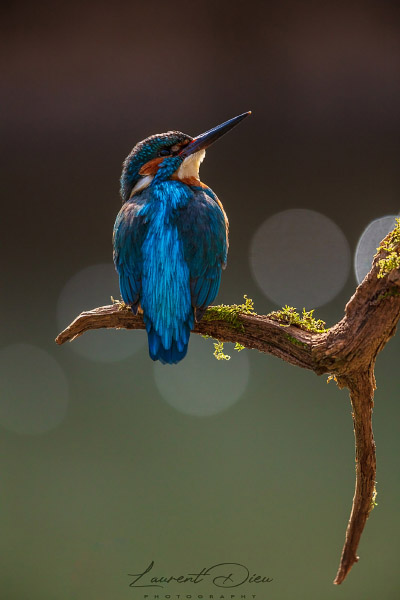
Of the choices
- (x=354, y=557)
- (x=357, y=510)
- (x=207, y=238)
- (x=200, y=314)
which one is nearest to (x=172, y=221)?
(x=207, y=238)

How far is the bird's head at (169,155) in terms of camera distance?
1.85 metres

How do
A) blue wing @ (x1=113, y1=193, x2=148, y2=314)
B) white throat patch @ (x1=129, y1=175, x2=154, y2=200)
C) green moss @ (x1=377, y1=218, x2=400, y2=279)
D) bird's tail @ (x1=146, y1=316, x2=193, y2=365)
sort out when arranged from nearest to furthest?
green moss @ (x1=377, y1=218, x2=400, y2=279) → bird's tail @ (x1=146, y1=316, x2=193, y2=365) → blue wing @ (x1=113, y1=193, x2=148, y2=314) → white throat patch @ (x1=129, y1=175, x2=154, y2=200)

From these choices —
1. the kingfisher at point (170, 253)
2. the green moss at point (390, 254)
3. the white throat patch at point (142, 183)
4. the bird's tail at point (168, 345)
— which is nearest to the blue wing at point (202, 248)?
the kingfisher at point (170, 253)

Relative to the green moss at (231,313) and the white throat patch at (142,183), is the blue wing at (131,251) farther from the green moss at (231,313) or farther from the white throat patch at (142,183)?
the green moss at (231,313)

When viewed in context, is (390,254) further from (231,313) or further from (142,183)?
(142,183)

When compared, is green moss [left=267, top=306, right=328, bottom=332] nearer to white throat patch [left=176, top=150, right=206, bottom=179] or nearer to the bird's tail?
the bird's tail

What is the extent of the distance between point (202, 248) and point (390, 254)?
0.58 meters

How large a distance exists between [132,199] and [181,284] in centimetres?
41

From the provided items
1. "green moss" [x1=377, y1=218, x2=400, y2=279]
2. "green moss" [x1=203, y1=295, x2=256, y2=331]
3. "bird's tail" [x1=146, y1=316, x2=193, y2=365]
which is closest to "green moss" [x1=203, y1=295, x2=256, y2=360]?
"green moss" [x1=203, y1=295, x2=256, y2=331]

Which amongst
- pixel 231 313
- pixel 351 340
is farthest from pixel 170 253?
pixel 351 340

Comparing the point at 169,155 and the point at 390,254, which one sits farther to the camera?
the point at 169,155

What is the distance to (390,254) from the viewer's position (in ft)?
4.37

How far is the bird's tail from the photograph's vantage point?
1.55m

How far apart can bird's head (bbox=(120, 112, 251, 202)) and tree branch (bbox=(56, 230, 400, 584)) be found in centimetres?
48
